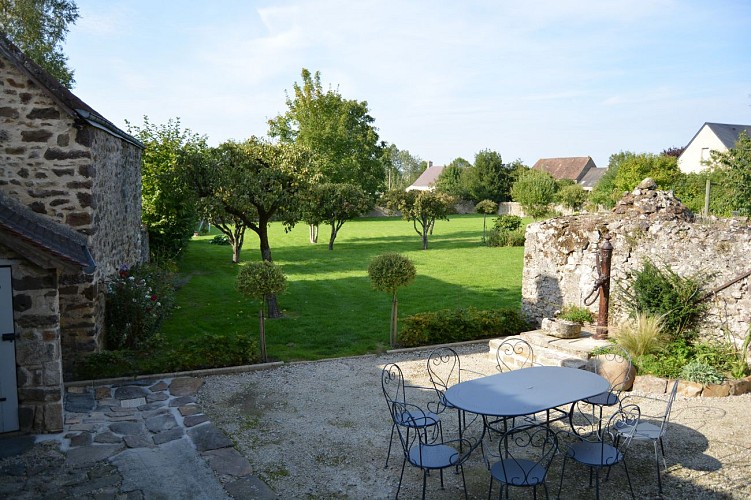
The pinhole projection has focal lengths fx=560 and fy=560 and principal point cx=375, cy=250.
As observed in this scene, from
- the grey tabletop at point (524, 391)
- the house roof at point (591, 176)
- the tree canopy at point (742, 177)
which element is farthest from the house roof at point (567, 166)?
the grey tabletop at point (524, 391)

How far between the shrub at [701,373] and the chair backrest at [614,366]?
746mm

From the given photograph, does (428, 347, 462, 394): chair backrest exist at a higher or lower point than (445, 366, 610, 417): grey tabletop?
lower

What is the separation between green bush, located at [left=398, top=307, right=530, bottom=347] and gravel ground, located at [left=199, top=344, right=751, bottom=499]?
63.8 inches

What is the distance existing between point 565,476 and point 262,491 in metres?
3.10

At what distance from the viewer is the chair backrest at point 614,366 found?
8.25 m

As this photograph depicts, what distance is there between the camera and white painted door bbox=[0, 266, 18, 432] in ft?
21.3

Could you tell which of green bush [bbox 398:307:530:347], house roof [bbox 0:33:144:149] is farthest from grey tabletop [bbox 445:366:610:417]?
house roof [bbox 0:33:144:149]

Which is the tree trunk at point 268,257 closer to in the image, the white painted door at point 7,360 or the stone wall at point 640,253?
the stone wall at point 640,253

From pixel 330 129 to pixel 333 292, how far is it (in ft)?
98.0

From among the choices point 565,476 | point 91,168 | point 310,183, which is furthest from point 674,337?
point 91,168

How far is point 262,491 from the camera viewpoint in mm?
5512

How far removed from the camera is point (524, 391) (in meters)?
5.72

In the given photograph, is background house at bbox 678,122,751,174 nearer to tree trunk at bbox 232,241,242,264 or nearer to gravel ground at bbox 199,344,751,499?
tree trunk at bbox 232,241,242,264

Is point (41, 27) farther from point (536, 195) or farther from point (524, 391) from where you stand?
point (536, 195)
